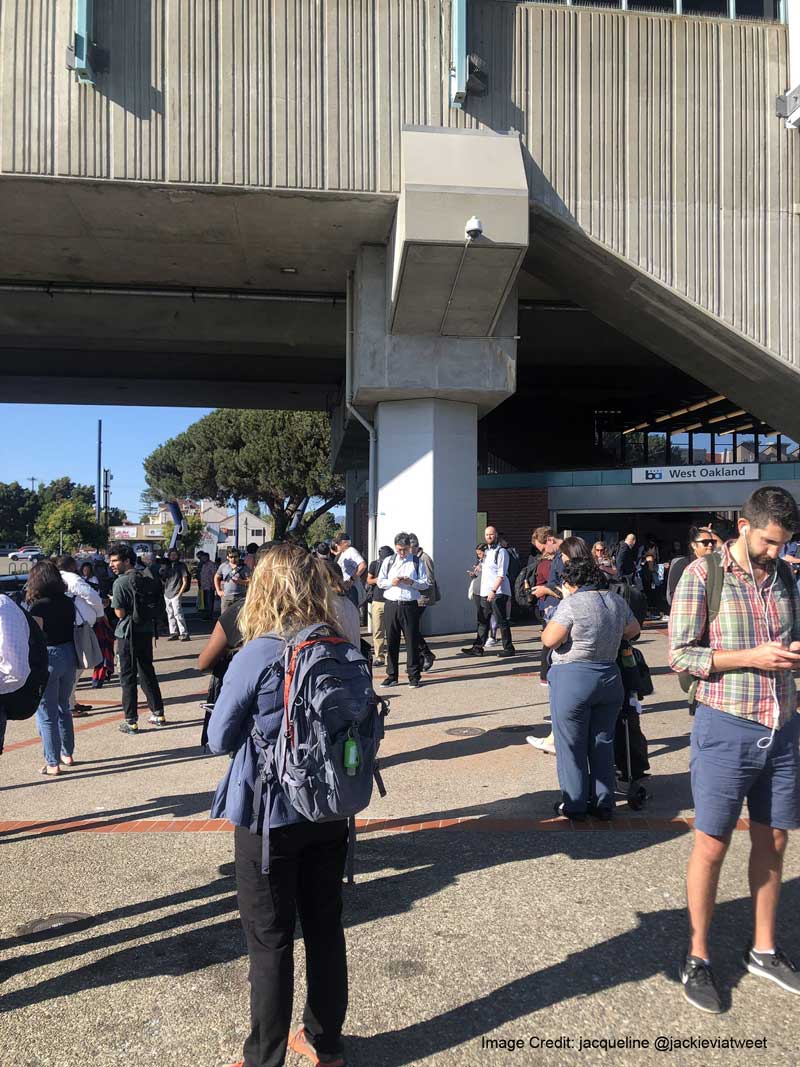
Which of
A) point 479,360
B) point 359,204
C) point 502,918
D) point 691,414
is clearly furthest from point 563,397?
point 502,918

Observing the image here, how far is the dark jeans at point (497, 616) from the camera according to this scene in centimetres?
1298

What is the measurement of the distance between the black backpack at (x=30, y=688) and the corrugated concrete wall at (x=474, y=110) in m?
10.6

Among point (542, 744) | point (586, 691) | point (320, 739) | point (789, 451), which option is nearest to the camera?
point (320, 739)

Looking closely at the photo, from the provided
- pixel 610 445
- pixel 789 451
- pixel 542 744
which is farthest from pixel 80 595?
pixel 610 445

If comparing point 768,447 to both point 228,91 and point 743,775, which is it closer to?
point 228,91

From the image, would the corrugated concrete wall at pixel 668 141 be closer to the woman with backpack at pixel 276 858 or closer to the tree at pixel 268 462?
the woman with backpack at pixel 276 858

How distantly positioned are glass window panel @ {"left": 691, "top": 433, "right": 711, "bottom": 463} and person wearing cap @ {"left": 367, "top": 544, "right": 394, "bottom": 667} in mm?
15524

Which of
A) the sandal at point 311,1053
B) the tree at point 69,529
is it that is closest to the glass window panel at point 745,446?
the sandal at point 311,1053

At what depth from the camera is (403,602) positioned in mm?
10484

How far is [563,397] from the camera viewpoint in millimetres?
30219

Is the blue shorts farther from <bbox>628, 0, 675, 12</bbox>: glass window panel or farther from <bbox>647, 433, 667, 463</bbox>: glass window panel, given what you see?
<bbox>647, 433, 667, 463</bbox>: glass window panel

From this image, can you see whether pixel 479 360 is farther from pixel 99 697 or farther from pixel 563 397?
pixel 563 397

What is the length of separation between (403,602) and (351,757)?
7.80 meters

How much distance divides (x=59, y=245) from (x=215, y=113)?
13.3 feet
